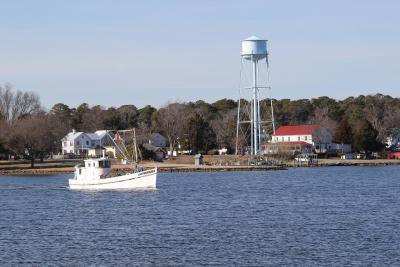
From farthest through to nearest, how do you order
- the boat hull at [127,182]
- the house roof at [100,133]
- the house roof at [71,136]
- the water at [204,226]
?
the house roof at [100,133] < the house roof at [71,136] < the boat hull at [127,182] < the water at [204,226]

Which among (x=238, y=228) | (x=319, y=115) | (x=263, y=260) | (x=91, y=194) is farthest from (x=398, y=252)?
(x=319, y=115)

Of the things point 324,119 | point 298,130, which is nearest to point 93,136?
point 298,130

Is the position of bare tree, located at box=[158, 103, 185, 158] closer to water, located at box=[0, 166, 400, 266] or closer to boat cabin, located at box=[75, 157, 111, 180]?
boat cabin, located at box=[75, 157, 111, 180]

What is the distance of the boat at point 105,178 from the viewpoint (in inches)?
3002

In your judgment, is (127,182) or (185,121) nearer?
(127,182)

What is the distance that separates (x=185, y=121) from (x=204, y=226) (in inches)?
4218

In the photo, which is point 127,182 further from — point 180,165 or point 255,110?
point 255,110

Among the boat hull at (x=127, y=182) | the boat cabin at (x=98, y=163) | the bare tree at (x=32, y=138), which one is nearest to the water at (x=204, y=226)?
the boat hull at (x=127, y=182)

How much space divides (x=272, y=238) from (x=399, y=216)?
41.3 feet

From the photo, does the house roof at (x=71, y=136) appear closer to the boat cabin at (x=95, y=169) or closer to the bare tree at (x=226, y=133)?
the bare tree at (x=226, y=133)

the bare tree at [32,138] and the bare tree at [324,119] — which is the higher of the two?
the bare tree at [324,119]

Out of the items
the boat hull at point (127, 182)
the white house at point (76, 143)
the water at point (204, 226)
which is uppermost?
the white house at point (76, 143)

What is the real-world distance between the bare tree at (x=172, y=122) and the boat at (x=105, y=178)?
237ft

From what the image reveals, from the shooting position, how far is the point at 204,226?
47781 millimetres
